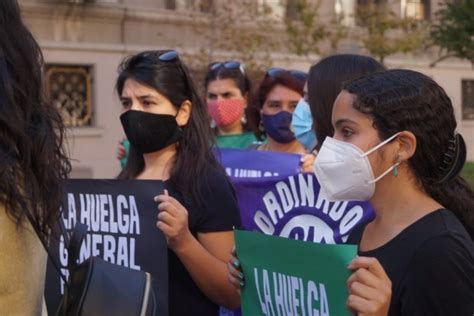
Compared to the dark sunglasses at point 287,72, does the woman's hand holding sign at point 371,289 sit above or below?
below

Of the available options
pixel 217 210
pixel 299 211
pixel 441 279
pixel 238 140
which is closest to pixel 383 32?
pixel 238 140

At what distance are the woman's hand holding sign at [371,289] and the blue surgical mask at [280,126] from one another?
3.36m

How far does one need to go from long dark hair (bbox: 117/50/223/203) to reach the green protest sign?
2.39 feet

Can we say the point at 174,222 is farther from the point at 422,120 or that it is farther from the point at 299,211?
the point at 422,120

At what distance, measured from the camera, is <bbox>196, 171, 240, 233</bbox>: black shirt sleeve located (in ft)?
10.2

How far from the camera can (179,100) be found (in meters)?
3.49

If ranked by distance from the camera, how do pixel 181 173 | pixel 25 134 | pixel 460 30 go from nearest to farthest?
pixel 25 134
pixel 181 173
pixel 460 30

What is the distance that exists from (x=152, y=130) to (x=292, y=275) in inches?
46.9

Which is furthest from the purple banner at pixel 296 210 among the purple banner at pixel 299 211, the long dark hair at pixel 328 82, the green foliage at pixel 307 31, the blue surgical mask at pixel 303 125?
the green foliage at pixel 307 31

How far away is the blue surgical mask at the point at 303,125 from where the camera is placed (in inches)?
178

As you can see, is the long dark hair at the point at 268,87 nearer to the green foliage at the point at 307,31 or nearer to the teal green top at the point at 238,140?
the teal green top at the point at 238,140

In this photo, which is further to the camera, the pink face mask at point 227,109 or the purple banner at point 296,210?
the pink face mask at point 227,109

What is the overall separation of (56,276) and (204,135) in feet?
2.66

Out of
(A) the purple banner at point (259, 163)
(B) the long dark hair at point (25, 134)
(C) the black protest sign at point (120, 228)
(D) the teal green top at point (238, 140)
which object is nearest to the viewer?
(B) the long dark hair at point (25, 134)
